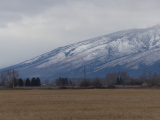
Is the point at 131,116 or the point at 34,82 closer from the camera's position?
the point at 131,116

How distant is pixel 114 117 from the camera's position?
2456 centimetres

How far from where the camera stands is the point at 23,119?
2358cm

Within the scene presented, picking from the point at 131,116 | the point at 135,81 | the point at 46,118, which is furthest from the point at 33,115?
the point at 135,81

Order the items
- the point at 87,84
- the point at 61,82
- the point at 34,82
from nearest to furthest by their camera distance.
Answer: the point at 87,84 → the point at 34,82 → the point at 61,82

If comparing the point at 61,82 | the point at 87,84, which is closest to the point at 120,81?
the point at 61,82

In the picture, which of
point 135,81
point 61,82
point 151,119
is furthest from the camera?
point 61,82

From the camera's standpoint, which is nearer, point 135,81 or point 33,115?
point 33,115

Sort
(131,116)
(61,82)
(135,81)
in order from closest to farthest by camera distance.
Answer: (131,116) → (135,81) → (61,82)

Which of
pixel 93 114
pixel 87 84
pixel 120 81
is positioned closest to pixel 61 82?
pixel 120 81

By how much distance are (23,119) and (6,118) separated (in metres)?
Result: 1.30

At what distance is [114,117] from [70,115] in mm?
3314

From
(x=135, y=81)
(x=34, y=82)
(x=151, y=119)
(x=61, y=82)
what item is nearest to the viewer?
(x=151, y=119)

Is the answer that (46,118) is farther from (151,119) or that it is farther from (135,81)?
(135,81)

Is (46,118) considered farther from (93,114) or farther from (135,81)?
(135,81)
